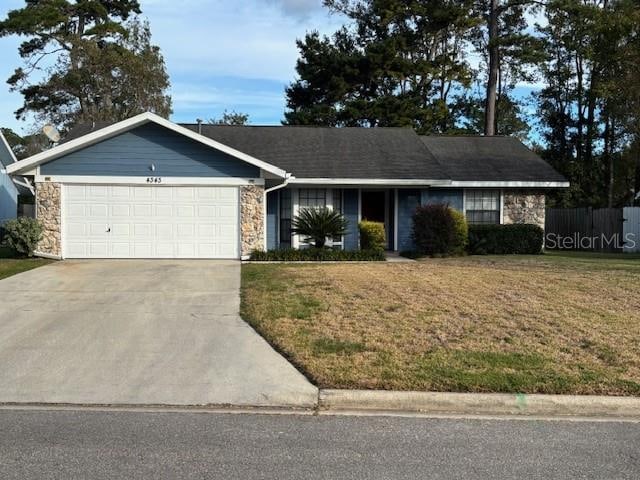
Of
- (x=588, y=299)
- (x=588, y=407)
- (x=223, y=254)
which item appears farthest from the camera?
(x=223, y=254)

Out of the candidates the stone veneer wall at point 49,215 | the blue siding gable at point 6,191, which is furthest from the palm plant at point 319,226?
the blue siding gable at point 6,191

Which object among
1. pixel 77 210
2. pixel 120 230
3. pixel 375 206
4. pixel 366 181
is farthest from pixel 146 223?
pixel 375 206

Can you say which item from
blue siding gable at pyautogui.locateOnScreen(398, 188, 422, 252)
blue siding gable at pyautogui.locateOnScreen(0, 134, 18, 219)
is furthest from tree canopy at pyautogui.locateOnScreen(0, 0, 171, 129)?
blue siding gable at pyautogui.locateOnScreen(398, 188, 422, 252)

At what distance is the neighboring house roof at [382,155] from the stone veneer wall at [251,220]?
159cm

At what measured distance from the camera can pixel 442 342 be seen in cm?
762

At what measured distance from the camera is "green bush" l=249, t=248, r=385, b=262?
1662 cm

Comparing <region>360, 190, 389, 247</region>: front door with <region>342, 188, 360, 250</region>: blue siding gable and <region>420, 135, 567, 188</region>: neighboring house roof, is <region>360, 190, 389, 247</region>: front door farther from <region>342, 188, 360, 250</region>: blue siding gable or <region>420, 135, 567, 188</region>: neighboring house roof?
<region>420, 135, 567, 188</region>: neighboring house roof

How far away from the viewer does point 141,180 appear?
16.6 metres

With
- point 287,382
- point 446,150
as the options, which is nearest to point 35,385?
point 287,382

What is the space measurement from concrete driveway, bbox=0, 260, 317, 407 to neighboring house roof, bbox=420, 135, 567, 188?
11802 millimetres

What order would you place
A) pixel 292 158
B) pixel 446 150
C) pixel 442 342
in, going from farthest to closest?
pixel 446 150 < pixel 292 158 < pixel 442 342

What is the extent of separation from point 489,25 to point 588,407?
31693mm

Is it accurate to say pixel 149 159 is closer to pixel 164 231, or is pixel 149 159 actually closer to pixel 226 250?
pixel 164 231

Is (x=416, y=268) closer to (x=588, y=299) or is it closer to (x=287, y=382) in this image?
(x=588, y=299)
